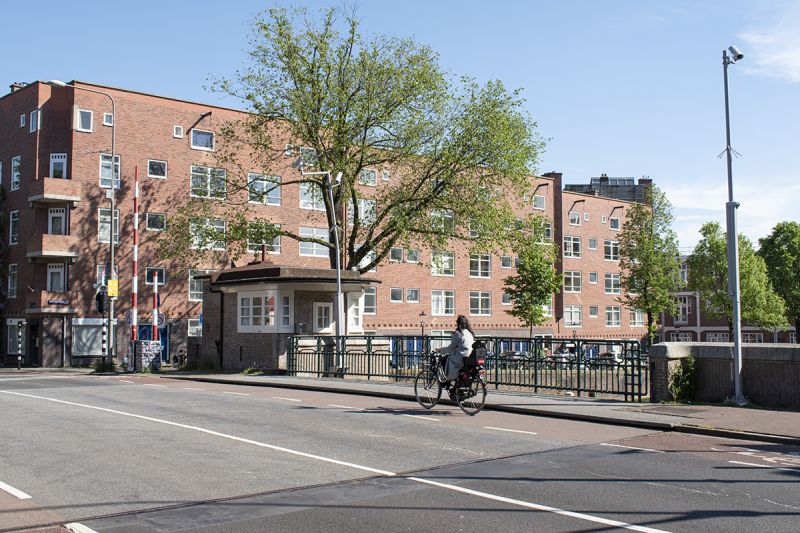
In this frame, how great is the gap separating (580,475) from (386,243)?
93.0 ft

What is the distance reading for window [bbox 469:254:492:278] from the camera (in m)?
67.8

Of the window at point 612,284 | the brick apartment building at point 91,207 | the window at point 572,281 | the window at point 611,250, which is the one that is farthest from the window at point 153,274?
the window at point 611,250

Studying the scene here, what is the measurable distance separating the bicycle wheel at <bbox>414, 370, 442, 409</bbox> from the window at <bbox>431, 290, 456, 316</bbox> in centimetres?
4744

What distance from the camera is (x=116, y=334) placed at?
46281mm

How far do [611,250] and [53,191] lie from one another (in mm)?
56220

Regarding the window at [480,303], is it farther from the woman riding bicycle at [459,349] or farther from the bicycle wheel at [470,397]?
the woman riding bicycle at [459,349]

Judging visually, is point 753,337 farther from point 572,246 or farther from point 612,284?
point 572,246

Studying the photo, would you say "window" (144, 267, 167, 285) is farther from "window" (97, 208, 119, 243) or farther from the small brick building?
the small brick building

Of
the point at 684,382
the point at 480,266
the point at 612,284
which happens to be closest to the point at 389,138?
the point at 684,382

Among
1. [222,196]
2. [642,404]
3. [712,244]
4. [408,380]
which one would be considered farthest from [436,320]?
[642,404]

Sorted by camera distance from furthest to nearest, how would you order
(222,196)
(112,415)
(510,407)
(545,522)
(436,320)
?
(436,320), (222,196), (510,407), (112,415), (545,522)

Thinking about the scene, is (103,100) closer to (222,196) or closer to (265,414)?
(222,196)

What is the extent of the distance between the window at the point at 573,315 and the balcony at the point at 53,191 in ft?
151

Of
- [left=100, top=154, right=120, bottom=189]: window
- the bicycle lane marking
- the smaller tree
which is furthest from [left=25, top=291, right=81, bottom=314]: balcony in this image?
the bicycle lane marking
